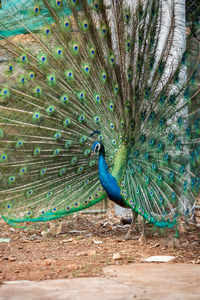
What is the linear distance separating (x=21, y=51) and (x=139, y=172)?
1.71 meters

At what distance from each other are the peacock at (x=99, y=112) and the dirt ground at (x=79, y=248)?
1.01 ft

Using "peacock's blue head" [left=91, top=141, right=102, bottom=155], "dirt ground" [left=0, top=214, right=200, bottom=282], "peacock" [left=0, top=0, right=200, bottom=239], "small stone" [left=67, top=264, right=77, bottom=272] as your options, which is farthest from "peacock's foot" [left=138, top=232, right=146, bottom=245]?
"small stone" [left=67, top=264, right=77, bottom=272]

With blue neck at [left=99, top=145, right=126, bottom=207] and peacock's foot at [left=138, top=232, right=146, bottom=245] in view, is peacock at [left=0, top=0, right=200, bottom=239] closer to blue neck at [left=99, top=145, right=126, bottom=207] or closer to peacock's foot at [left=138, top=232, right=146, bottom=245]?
blue neck at [left=99, top=145, right=126, bottom=207]

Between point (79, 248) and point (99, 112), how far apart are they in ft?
4.61

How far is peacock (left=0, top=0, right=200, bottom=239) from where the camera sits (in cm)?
456

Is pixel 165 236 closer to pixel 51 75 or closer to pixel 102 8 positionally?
pixel 51 75

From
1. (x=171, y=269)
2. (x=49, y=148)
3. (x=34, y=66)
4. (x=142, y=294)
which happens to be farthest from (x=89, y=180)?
(x=142, y=294)

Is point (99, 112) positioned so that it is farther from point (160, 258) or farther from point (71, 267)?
point (71, 267)

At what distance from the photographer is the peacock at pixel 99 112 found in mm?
4559

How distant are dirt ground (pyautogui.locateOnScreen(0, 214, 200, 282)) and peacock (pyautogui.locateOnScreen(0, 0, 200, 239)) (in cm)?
31

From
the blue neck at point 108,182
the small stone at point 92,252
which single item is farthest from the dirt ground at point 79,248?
the blue neck at point 108,182

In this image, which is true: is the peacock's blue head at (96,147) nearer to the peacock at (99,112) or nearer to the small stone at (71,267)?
the peacock at (99,112)

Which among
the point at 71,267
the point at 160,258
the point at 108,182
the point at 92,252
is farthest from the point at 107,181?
the point at 71,267

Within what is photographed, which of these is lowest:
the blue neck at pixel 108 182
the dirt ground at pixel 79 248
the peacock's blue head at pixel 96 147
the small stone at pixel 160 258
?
the dirt ground at pixel 79 248
